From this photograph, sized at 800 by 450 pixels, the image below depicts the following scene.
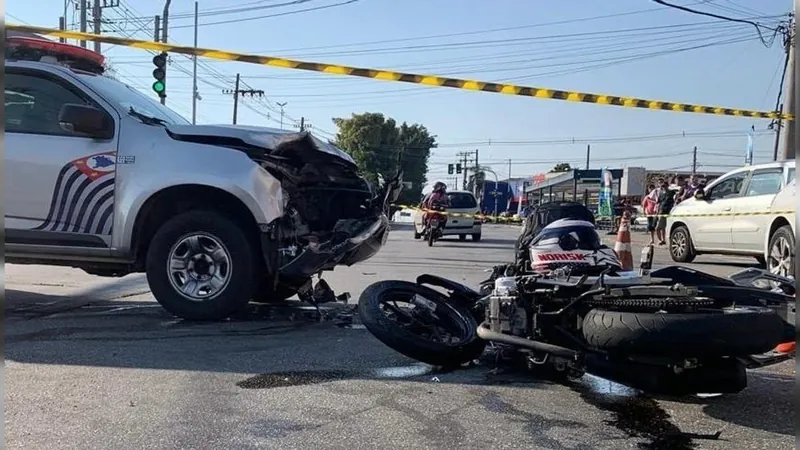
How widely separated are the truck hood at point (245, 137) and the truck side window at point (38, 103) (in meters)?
0.90

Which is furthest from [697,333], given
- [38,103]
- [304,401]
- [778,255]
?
A: [778,255]

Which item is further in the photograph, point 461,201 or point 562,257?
point 461,201

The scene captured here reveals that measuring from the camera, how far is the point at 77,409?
398cm

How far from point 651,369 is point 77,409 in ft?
9.72

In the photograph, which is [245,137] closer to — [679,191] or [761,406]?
[761,406]

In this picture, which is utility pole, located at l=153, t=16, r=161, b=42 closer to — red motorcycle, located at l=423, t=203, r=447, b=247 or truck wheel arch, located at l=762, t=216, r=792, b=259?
red motorcycle, located at l=423, t=203, r=447, b=247

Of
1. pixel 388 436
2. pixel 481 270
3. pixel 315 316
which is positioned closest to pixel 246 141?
pixel 315 316

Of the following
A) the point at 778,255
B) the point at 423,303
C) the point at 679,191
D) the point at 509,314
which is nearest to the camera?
the point at 509,314

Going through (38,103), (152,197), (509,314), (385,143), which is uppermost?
(385,143)

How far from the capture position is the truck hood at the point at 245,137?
6270 millimetres

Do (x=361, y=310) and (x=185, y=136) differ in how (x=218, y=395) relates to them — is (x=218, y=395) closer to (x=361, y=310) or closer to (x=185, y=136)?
(x=361, y=310)

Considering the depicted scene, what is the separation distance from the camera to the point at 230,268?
20.1ft

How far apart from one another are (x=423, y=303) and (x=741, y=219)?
8.58 metres

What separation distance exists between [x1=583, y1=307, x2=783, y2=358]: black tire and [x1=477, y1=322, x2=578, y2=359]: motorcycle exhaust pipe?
0.35m
